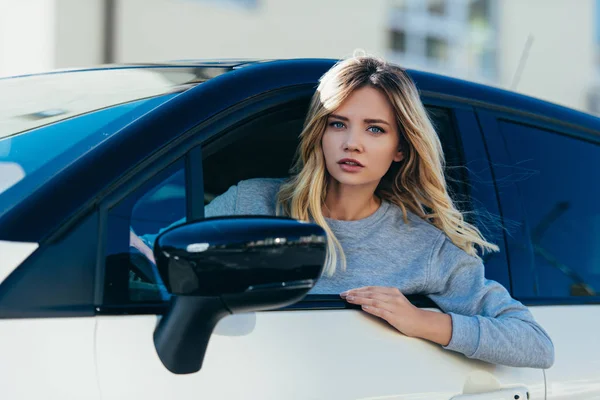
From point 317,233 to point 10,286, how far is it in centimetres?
46

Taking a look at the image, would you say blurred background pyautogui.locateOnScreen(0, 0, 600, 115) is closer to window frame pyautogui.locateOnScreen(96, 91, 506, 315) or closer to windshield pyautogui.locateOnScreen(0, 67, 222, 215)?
windshield pyautogui.locateOnScreen(0, 67, 222, 215)

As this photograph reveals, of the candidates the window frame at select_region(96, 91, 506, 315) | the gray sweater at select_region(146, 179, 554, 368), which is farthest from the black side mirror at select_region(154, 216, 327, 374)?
the gray sweater at select_region(146, 179, 554, 368)

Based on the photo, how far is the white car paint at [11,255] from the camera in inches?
50.3

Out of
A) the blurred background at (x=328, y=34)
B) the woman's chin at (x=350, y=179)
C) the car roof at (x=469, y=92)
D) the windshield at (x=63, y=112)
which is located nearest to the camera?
the windshield at (x=63, y=112)

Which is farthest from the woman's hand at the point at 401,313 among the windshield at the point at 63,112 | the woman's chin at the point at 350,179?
the windshield at the point at 63,112

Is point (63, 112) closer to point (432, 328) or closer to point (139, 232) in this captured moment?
point (139, 232)

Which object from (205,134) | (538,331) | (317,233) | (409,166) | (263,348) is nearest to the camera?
(317,233)

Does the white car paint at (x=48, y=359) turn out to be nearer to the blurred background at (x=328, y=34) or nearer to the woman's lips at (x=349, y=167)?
the woman's lips at (x=349, y=167)

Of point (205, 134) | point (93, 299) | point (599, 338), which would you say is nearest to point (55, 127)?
point (205, 134)

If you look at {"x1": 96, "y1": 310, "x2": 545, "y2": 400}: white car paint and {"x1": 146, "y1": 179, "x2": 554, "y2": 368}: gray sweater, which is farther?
{"x1": 146, "y1": 179, "x2": 554, "y2": 368}: gray sweater

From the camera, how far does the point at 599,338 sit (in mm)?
2037

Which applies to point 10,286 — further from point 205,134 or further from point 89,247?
point 205,134

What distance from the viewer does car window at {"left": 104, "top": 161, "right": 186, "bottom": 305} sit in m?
1.39

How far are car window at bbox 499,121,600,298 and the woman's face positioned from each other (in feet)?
1.26
